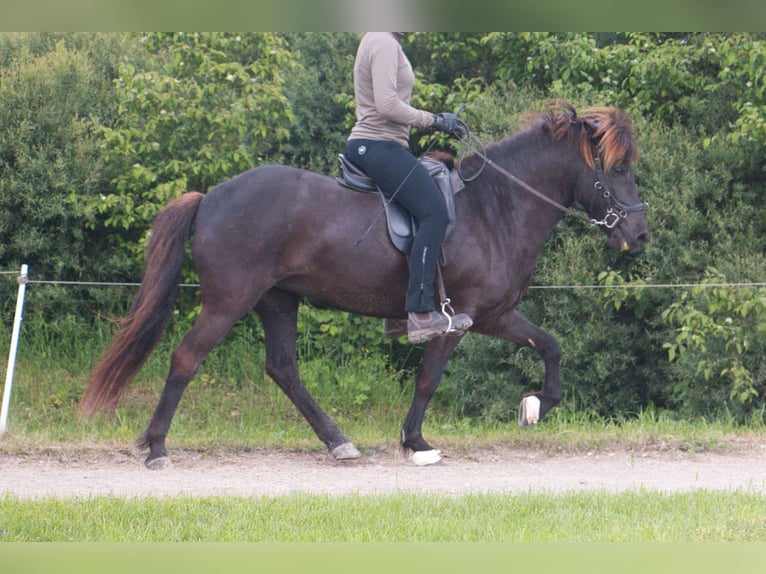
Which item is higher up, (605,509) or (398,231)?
(398,231)

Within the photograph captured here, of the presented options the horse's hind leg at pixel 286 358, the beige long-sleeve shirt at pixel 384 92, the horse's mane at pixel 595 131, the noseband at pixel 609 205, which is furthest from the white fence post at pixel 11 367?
the noseband at pixel 609 205

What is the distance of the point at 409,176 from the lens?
6.62m

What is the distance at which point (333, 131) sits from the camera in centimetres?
A: 1102

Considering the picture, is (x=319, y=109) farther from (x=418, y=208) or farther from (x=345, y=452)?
(x=345, y=452)

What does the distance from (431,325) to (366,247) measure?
0.74 m

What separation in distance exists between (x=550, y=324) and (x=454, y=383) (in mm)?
1115

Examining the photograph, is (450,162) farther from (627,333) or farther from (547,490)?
(627,333)

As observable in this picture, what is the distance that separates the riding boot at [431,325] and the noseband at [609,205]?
133 centimetres

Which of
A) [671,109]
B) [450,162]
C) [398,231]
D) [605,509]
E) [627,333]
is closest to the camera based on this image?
[605,509]

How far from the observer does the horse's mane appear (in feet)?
23.1

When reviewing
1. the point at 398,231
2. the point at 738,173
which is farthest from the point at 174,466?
the point at 738,173

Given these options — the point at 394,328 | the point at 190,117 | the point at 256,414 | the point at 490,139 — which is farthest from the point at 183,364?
the point at 490,139

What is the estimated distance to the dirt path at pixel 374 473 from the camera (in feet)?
20.2

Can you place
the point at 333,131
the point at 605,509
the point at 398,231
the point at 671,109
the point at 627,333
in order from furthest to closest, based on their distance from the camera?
the point at 333,131 < the point at 671,109 < the point at 627,333 < the point at 398,231 < the point at 605,509
